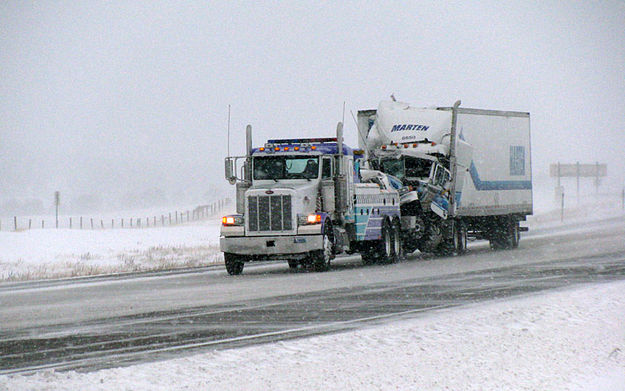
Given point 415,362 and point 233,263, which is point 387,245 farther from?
point 415,362

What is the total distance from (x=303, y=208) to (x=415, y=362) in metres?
14.2

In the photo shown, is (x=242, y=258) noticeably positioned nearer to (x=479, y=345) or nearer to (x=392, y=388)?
(x=479, y=345)

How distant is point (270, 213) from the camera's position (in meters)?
24.5

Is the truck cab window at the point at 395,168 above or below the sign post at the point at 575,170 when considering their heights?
below

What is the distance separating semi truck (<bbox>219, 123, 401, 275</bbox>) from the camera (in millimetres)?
24391

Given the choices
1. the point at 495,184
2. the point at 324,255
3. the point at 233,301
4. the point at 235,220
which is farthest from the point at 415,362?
the point at 495,184

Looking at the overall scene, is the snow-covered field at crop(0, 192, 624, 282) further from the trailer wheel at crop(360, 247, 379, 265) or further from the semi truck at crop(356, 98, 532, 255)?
the semi truck at crop(356, 98, 532, 255)

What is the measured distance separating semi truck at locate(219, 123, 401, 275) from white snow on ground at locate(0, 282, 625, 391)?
420 inches

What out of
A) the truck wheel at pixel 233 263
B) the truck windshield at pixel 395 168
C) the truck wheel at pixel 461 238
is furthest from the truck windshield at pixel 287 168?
the truck wheel at pixel 461 238

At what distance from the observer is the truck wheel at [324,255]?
974 inches

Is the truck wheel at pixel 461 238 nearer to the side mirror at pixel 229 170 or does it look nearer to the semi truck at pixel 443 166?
the semi truck at pixel 443 166

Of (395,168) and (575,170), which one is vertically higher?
(575,170)

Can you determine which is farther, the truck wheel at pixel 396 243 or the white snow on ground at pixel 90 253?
the white snow on ground at pixel 90 253

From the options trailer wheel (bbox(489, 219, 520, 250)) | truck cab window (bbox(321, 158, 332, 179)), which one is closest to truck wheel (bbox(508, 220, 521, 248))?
trailer wheel (bbox(489, 219, 520, 250))
